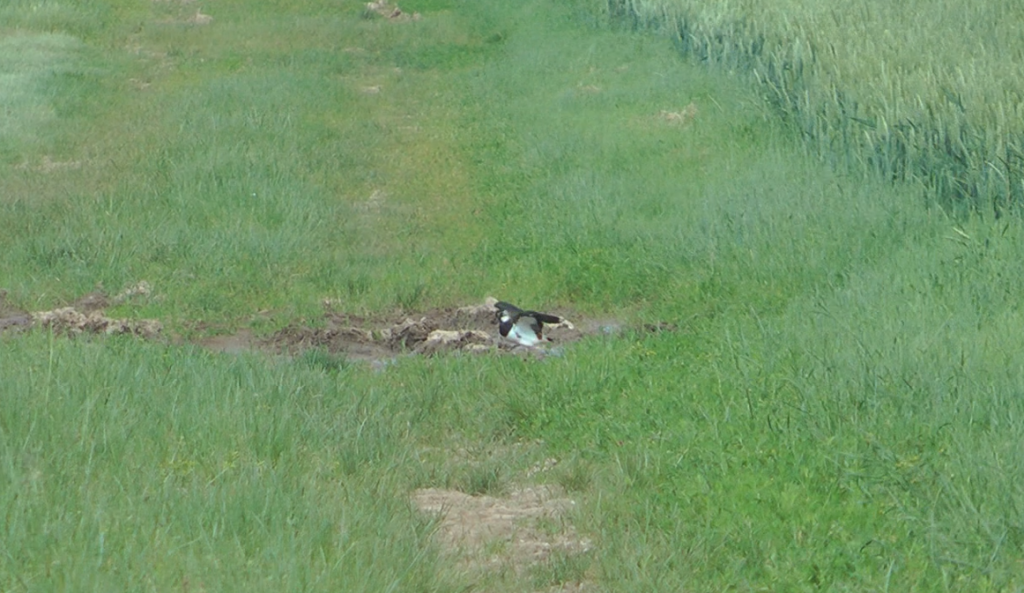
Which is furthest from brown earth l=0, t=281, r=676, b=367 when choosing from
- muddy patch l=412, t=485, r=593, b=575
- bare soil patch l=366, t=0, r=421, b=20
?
bare soil patch l=366, t=0, r=421, b=20

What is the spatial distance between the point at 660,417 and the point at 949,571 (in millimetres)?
1994

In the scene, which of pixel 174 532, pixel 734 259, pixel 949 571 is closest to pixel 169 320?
pixel 734 259

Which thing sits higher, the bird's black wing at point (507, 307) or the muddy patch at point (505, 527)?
the muddy patch at point (505, 527)

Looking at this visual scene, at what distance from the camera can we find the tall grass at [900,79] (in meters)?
9.57

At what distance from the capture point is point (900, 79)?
11.5 m

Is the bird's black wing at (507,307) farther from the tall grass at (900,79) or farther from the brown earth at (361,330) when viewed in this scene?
the tall grass at (900,79)

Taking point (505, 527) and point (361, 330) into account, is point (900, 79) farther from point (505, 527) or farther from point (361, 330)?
point (505, 527)

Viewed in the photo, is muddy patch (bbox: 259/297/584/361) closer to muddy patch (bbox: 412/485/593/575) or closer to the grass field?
the grass field

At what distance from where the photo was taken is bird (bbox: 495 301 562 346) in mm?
8703

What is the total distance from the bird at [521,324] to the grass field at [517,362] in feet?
1.86

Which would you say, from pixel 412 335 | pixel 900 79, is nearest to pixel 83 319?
pixel 412 335

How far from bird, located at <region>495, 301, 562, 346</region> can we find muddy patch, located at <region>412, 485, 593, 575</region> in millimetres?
2753

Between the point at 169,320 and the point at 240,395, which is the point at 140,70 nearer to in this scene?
the point at 169,320

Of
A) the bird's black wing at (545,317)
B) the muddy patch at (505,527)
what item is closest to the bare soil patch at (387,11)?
the bird's black wing at (545,317)
